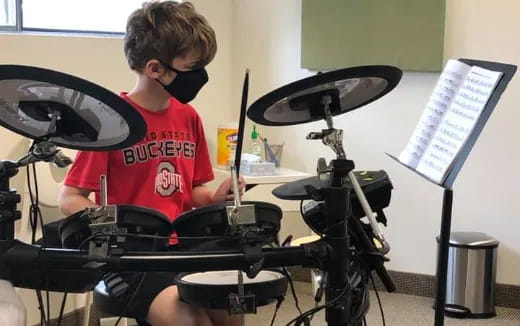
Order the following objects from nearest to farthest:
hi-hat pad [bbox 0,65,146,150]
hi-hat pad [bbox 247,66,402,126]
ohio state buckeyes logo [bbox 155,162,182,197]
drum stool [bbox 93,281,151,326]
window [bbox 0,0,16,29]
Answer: hi-hat pad [bbox 0,65,146,150] < hi-hat pad [bbox 247,66,402,126] < drum stool [bbox 93,281,151,326] < ohio state buckeyes logo [bbox 155,162,182,197] < window [bbox 0,0,16,29]

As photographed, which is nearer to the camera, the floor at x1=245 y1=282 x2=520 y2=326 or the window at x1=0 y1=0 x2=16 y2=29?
the window at x1=0 y1=0 x2=16 y2=29

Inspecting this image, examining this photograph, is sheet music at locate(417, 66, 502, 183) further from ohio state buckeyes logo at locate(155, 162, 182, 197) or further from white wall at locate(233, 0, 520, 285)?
white wall at locate(233, 0, 520, 285)

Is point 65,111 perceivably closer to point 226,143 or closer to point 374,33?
point 226,143

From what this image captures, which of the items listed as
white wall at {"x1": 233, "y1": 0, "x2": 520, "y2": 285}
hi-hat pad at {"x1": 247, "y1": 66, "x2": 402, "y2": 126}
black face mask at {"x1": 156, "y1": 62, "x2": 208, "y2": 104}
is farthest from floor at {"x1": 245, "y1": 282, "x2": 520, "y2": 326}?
hi-hat pad at {"x1": 247, "y1": 66, "x2": 402, "y2": 126}

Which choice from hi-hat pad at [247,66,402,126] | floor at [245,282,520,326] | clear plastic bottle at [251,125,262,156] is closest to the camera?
hi-hat pad at [247,66,402,126]

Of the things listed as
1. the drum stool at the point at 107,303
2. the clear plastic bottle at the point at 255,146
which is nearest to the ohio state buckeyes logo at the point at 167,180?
the drum stool at the point at 107,303

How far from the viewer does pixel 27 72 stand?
42.8 inches

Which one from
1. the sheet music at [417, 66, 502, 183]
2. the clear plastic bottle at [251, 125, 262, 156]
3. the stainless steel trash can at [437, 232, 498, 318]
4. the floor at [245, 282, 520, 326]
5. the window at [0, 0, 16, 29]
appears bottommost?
the floor at [245, 282, 520, 326]

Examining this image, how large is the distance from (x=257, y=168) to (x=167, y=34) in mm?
1368

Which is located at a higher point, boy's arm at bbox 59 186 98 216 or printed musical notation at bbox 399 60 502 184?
printed musical notation at bbox 399 60 502 184

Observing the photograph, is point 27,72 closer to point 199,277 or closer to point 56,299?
point 199,277

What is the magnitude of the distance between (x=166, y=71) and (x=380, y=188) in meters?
0.58

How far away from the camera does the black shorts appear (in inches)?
60.3

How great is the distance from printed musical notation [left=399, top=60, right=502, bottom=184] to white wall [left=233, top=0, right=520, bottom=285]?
4.06 ft
